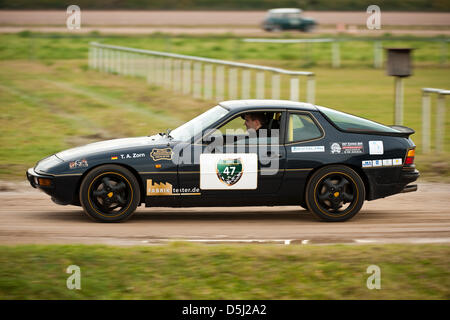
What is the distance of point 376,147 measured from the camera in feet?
28.9

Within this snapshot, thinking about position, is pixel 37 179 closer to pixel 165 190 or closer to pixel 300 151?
pixel 165 190

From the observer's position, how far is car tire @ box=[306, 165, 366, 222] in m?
8.65

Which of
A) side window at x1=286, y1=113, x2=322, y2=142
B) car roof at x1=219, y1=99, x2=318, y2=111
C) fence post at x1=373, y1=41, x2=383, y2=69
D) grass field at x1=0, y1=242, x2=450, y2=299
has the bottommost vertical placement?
grass field at x1=0, y1=242, x2=450, y2=299

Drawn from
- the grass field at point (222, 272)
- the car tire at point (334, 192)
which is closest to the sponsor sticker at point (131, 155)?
the grass field at point (222, 272)

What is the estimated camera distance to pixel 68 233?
26.2ft

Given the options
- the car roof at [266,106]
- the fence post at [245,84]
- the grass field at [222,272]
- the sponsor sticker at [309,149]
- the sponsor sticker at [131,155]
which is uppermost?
the fence post at [245,84]

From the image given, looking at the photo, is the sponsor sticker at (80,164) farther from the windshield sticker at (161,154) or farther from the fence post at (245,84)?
the fence post at (245,84)

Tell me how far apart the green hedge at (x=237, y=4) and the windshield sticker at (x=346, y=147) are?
48924 mm

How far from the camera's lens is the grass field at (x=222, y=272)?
5.95 m

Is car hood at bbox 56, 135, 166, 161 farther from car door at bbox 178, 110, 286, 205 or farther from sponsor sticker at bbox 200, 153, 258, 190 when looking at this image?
sponsor sticker at bbox 200, 153, 258, 190

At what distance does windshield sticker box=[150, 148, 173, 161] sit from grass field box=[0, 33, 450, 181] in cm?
393

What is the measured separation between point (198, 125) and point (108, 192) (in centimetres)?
138

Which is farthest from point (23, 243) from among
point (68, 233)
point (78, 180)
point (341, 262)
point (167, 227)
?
point (341, 262)

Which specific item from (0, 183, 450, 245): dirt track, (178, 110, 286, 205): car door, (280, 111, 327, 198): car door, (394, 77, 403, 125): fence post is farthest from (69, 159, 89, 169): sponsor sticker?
(394, 77, 403, 125): fence post
